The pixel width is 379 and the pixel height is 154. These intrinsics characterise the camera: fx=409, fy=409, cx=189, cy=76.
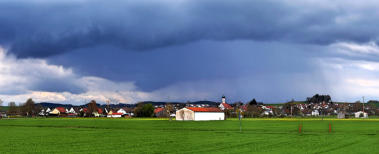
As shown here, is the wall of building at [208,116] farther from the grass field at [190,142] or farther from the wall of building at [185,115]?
the grass field at [190,142]

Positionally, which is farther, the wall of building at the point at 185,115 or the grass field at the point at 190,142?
the wall of building at the point at 185,115

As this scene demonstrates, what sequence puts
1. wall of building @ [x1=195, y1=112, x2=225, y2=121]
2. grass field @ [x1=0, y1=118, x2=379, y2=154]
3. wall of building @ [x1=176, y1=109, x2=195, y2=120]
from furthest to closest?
wall of building @ [x1=195, y1=112, x2=225, y2=121]
wall of building @ [x1=176, y1=109, x2=195, y2=120]
grass field @ [x1=0, y1=118, x2=379, y2=154]

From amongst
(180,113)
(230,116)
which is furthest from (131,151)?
(230,116)

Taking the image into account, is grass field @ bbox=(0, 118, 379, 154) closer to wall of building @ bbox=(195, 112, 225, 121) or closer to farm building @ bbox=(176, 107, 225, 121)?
farm building @ bbox=(176, 107, 225, 121)

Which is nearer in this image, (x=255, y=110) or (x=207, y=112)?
(x=207, y=112)

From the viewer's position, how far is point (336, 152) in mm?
28406

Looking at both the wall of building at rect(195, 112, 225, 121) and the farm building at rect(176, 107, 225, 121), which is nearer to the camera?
the farm building at rect(176, 107, 225, 121)

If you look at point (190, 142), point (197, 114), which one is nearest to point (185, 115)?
point (197, 114)

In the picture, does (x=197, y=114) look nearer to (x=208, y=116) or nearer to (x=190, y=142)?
(x=208, y=116)

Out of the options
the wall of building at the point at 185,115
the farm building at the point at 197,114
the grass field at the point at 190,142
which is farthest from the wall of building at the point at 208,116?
the grass field at the point at 190,142

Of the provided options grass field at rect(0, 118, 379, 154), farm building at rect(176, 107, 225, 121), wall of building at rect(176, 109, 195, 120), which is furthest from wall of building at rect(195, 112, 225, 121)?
grass field at rect(0, 118, 379, 154)

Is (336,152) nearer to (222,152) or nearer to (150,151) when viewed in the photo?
(222,152)

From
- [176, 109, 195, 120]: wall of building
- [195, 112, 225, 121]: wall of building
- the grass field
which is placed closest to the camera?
the grass field

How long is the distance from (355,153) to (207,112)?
113898mm
